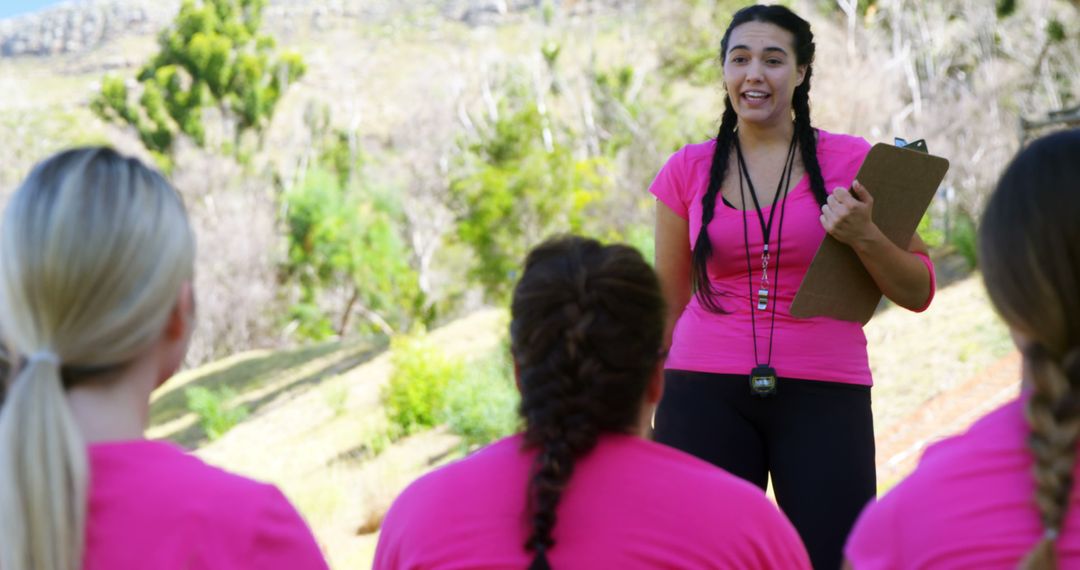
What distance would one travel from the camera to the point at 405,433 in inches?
583

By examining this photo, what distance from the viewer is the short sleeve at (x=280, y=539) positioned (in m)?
1.67

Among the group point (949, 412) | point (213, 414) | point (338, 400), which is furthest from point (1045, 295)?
point (213, 414)

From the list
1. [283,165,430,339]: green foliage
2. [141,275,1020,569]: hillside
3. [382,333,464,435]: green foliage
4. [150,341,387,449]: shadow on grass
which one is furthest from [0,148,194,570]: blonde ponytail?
[283,165,430,339]: green foliage

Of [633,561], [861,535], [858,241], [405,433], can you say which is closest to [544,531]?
[633,561]

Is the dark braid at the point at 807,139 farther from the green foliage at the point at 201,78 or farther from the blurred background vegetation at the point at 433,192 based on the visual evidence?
the green foliage at the point at 201,78

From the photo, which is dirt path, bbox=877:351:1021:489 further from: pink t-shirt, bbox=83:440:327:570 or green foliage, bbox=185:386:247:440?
green foliage, bbox=185:386:247:440

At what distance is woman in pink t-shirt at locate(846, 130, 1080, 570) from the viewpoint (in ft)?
4.98

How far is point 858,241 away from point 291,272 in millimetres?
31193

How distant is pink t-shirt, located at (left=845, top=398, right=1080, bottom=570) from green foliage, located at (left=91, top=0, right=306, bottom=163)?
114 feet

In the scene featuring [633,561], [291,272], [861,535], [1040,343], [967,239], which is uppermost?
[1040,343]

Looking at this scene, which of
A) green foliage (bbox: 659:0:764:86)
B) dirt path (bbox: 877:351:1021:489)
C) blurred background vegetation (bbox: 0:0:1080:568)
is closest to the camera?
dirt path (bbox: 877:351:1021:489)

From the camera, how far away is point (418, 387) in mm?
14836

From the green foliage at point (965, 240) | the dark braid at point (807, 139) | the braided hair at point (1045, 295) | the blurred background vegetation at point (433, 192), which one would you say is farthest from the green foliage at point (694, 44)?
the braided hair at point (1045, 295)

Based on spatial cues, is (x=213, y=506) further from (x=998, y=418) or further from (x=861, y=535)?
(x=998, y=418)
